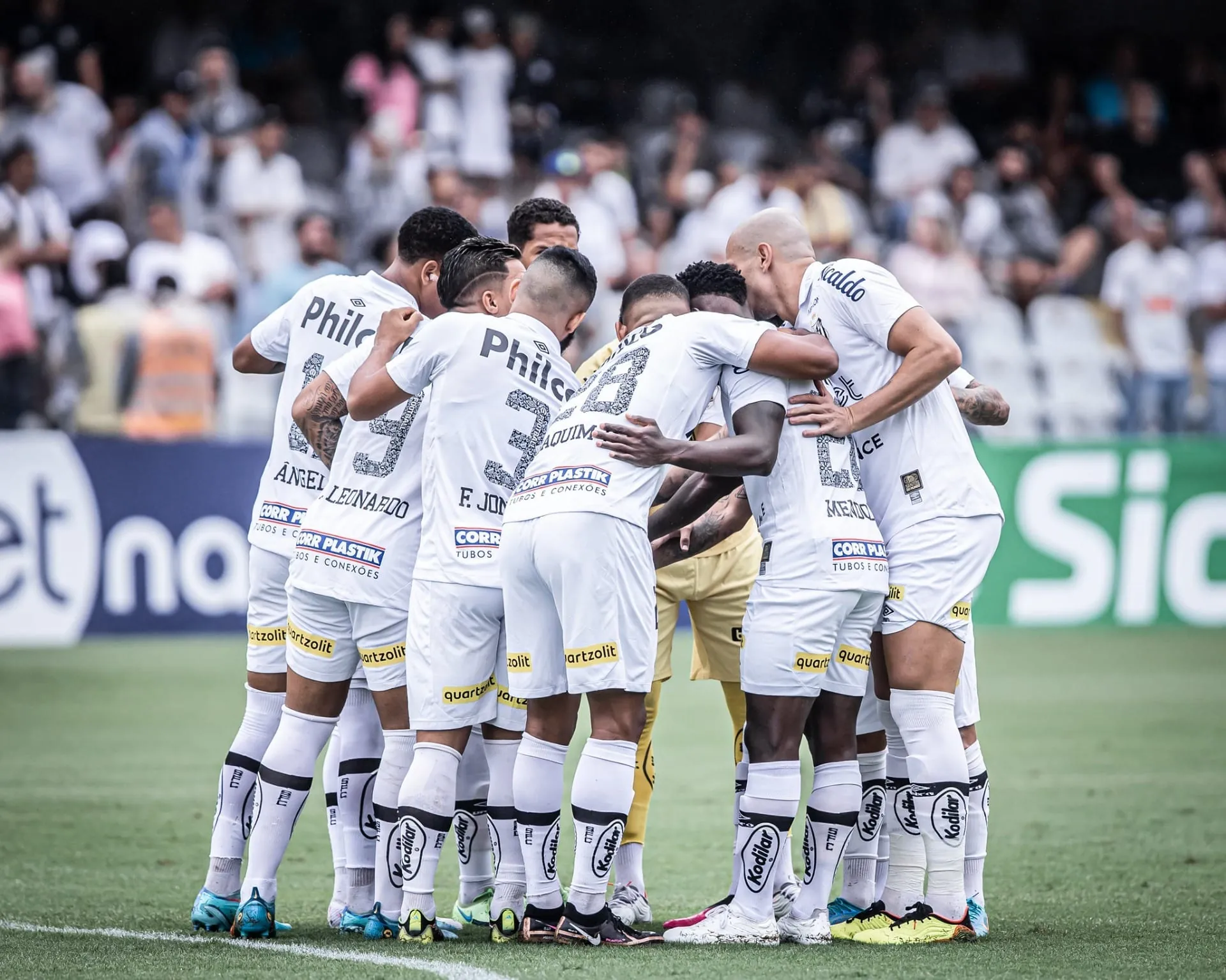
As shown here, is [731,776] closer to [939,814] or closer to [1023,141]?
[939,814]

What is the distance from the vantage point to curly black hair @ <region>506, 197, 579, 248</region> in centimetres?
741

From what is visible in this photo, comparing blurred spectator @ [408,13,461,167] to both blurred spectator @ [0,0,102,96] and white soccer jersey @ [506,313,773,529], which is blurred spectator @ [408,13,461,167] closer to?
blurred spectator @ [0,0,102,96]

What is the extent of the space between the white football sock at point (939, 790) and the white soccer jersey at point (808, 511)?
1.54ft

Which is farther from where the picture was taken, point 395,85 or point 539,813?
point 395,85

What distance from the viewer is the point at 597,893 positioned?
588 cm

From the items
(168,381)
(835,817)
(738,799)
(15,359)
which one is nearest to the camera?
(835,817)

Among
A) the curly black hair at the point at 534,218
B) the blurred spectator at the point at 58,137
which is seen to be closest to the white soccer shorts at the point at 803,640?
the curly black hair at the point at 534,218

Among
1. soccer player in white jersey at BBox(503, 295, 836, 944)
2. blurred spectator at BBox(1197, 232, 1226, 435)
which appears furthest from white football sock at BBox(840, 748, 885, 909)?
blurred spectator at BBox(1197, 232, 1226, 435)

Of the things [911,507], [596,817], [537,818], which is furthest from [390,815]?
[911,507]

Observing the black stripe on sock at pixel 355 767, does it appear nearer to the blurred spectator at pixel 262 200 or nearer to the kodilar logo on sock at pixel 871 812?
the kodilar logo on sock at pixel 871 812

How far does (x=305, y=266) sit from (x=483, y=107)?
4.46 m

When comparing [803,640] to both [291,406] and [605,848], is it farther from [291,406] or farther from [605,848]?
[291,406]

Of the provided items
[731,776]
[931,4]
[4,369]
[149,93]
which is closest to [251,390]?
[4,369]

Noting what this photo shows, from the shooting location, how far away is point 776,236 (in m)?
6.55
